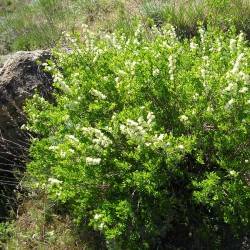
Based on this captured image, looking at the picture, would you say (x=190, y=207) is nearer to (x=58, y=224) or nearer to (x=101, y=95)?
(x=101, y=95)

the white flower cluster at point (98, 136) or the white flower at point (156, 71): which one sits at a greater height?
the white flower at point (156, 71)

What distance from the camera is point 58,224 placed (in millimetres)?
5488

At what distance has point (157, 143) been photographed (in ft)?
11.6

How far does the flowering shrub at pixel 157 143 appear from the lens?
3750mm

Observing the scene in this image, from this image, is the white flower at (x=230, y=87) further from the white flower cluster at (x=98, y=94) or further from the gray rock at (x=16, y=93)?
the gray rock at (x=16, y=93)

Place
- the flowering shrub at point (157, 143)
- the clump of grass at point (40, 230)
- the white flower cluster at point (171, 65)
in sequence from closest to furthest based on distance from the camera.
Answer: the flowering shrub at point (157, 143) → the white flower cluster at point (171, 65) → the clump of grass at point (40, 230)

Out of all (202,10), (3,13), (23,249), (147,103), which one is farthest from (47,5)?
(147,103)

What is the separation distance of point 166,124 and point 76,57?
1317mm

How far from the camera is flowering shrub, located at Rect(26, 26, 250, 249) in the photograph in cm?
375

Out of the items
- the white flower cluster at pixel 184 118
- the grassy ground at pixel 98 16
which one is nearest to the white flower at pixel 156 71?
the white flower cluster at pixel 184 118

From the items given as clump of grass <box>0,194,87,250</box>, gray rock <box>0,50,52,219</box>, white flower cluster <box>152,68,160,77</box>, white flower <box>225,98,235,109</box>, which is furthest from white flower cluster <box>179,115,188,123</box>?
gray rock <box>0,50,52,219</box>

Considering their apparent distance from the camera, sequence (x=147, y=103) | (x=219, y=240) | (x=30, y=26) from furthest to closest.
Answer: (x=30, y=26)
(x=219, y=240)
(x=147, y=103)

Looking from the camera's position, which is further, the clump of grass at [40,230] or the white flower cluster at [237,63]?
the clump of grass at [40,230]

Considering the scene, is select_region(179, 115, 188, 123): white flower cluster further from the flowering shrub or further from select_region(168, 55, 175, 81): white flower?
select_region(168, 55, 175, 81): white flower
